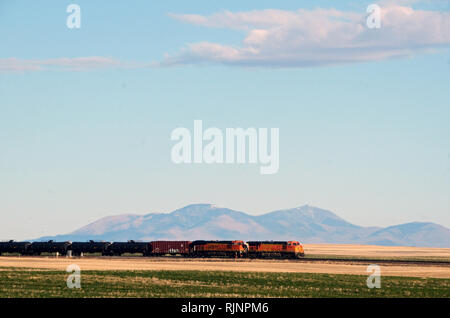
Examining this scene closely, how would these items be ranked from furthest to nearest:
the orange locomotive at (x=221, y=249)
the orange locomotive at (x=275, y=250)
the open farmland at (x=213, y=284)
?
the orange locomotive at (x=221, y=249), the orange locomotive at (x=275, y=250), the open farmland at (x=213, y=284)

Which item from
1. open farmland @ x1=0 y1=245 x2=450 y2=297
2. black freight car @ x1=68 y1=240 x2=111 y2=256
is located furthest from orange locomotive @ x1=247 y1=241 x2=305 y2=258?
open farmland @ x1=0 y1=245 x2=450 y2=297

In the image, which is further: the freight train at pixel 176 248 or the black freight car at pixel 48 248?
the black freight car at pixel 48 248

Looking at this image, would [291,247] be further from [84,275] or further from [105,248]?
[84,275]

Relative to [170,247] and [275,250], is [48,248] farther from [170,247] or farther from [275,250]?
[275,250]

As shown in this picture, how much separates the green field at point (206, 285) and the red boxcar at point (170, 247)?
48.3 metres

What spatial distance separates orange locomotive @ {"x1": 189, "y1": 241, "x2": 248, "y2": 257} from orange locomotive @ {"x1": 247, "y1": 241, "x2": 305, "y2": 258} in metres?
1.55

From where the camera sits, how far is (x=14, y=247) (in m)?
136

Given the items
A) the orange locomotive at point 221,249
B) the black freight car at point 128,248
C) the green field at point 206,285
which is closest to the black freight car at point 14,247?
the black freight car at point 128,248

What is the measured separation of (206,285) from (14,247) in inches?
3194

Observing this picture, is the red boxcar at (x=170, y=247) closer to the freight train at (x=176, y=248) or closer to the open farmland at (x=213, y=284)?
the freight train at (x=176, y=248)

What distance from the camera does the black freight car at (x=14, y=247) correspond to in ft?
443

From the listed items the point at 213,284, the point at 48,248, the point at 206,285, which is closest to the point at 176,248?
the point at 48,248

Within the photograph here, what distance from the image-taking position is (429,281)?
241 feet
